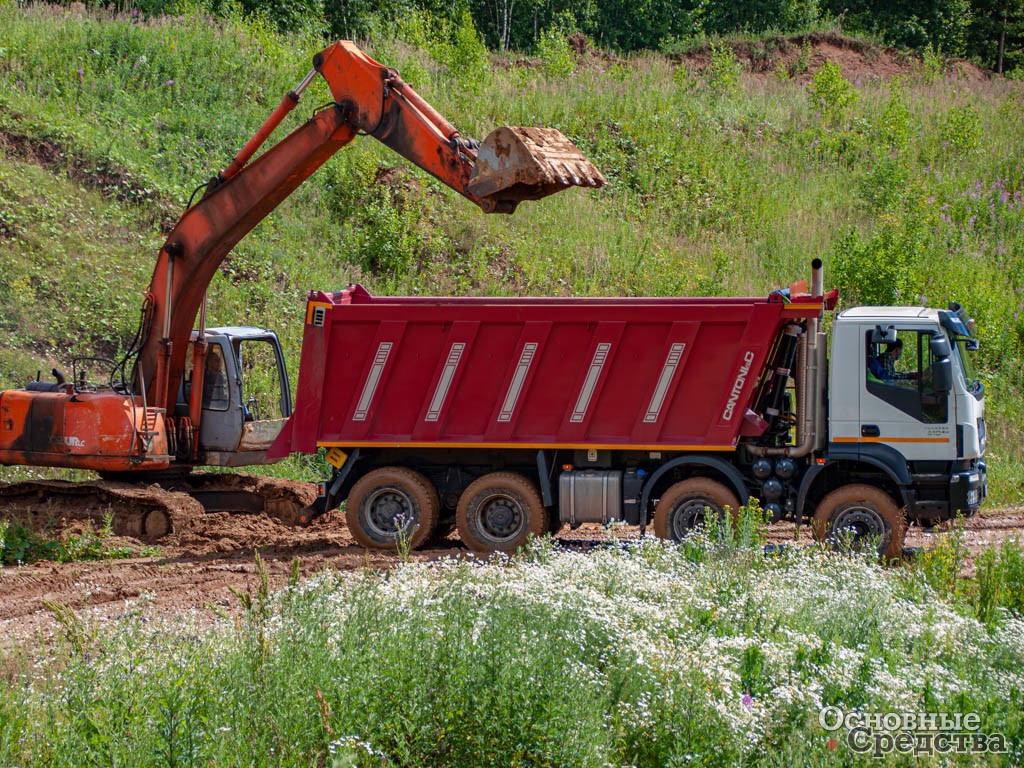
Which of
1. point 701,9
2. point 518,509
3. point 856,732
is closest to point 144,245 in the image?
point 518,509

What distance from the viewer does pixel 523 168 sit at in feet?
34.1

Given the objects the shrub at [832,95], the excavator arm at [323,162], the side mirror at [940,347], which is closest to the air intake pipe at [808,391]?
the side mirror at [940,347]

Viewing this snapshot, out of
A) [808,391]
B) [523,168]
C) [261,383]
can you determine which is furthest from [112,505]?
[808,391]

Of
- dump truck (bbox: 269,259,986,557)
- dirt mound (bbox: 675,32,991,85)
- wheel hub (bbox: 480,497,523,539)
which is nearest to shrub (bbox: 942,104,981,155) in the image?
dirt mound (bbox: 675,32,991,85)

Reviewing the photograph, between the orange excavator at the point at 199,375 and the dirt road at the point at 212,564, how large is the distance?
1.68 ft

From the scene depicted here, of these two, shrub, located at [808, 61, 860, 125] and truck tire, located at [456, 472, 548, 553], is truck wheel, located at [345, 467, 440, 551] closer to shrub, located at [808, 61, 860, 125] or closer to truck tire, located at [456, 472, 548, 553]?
truck tire, located at [456, 472, 548, 553]

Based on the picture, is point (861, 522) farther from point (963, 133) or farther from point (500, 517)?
point (963, 133)

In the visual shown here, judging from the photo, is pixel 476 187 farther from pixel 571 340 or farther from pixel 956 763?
pixel 956 763

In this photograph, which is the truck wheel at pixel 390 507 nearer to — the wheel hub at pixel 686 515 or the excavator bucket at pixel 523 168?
the wheel hub at pixel 686 515

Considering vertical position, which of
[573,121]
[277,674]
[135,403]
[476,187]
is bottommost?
[277,674]

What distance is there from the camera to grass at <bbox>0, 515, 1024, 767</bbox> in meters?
5.39

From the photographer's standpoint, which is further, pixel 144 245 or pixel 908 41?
pixel 908 41

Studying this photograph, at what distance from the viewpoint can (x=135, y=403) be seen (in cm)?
1323

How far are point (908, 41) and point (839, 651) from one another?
41585 mm
